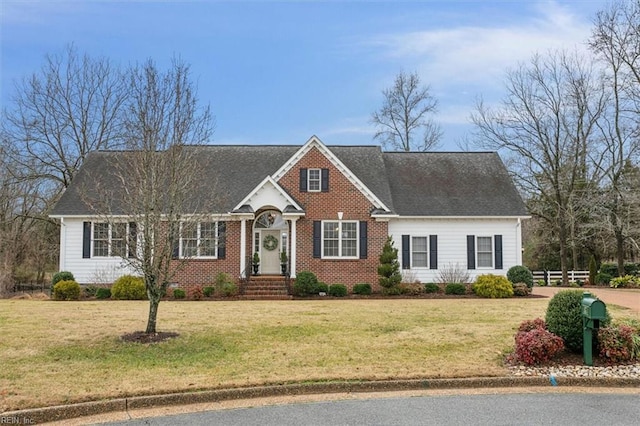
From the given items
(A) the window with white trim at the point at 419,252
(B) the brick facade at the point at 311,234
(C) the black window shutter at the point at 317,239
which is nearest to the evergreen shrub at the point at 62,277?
(B) the brick facade at the point at 311,234

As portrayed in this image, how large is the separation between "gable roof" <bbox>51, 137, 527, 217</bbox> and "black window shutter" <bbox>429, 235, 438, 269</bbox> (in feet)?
3.57

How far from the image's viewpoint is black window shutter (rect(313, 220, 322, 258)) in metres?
22.8

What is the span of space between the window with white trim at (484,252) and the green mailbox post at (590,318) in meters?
14.8

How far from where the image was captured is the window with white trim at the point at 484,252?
23.5 metres

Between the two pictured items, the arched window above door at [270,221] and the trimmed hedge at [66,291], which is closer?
the trimmed hedge at [66,291]

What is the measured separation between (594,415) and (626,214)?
1018 inches

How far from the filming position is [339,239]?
2297 cm

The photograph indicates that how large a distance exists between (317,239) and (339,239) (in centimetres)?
93

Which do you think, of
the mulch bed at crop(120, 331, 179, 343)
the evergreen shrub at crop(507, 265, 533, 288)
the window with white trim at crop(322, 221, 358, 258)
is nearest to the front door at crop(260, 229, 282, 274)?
the window with white trim at crop(322, 221, 358, 258)

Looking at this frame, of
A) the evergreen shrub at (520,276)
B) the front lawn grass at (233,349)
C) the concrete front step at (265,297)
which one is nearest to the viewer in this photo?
the front lawn grass at (233,349)

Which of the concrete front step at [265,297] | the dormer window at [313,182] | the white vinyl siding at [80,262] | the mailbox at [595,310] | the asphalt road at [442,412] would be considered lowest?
the asphalt road at [442,412]

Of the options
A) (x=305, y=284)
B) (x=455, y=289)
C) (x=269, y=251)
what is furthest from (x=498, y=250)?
(x=269, y=251)

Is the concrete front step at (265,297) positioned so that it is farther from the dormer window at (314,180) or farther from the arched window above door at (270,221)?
the dormer window at (314,180)

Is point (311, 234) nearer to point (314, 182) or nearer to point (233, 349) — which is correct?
point (314, 182)
